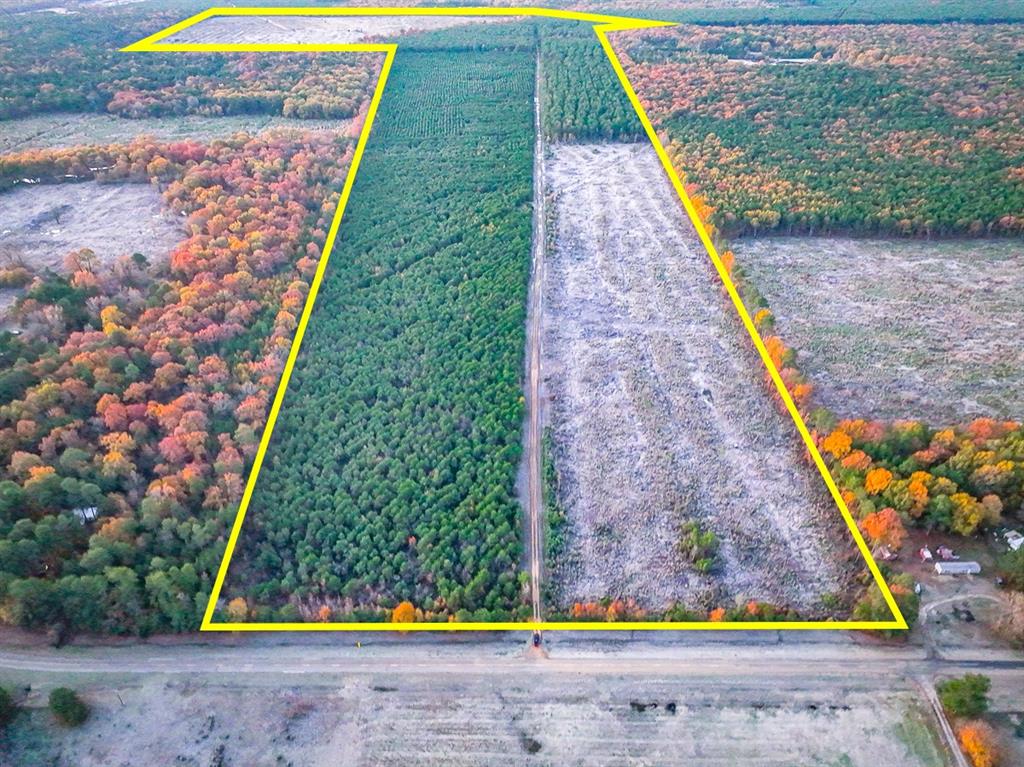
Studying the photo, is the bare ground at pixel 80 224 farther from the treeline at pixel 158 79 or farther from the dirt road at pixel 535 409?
the dirt road at pixel 535 409

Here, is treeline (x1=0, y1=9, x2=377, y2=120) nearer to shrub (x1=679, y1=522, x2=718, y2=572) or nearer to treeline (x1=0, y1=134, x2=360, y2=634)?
treeline (x1=0, y1=134, x2=360, y2=634)

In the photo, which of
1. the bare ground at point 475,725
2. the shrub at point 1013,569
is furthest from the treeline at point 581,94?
the bare ground at point 475,725

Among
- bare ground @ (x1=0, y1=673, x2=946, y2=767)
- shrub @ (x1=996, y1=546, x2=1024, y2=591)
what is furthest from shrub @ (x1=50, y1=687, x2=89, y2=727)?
shrub @ (x1=996, y1=546, x2=1024, y2=591)

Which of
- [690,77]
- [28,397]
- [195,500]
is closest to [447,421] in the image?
[195,500]

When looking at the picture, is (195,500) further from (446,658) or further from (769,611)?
(769,611)

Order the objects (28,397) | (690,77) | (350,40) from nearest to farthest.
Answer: (28,397) → (690,77) → (350,40)

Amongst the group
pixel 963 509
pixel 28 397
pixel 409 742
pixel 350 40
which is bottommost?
pixel 409 742
